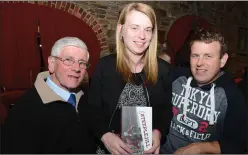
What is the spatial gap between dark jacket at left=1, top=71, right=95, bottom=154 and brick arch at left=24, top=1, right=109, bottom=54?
3.06 m

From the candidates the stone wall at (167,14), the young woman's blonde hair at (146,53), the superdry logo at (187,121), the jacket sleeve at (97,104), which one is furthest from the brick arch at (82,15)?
the superdry logo at (187,121)

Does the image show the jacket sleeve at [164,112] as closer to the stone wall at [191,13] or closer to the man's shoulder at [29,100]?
the man's shoulder at [29,100]

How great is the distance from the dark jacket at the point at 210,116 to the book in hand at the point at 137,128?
279 millimetres

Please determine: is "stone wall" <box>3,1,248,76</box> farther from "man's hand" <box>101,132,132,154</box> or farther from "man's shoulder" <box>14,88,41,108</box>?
"man's hand" <box>101,132,132,154</box>

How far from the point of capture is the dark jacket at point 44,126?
1.58 meters

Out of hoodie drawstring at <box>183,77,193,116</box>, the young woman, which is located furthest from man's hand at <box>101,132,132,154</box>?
hoodie drawstring at <box>183,77,193,116</box>

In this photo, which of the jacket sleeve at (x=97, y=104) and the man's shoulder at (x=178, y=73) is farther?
the man's shoulder at (x=178, y=73)

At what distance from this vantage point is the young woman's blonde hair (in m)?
1.67

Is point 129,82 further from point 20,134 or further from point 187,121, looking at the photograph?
point 20,134

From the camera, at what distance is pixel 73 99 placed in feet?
6.02

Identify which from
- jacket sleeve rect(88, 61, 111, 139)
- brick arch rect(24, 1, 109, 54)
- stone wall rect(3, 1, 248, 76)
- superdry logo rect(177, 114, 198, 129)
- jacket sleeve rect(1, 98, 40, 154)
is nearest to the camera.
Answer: jacket sleeve rect(1, 98, 40, 154)

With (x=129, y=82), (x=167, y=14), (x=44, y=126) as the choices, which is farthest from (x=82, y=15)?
(x=44, y=126)

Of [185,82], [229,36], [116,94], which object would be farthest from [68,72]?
[229,36]

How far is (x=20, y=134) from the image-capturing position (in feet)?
5.16
